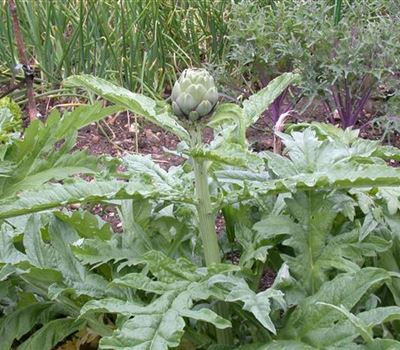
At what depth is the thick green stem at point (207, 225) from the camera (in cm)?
160

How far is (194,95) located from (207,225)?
30cm

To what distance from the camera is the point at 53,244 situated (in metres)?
1.70

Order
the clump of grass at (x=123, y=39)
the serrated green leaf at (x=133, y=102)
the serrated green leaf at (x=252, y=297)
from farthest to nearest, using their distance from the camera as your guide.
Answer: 1. the clump of grass at (x=123, y=39)
2. the serrated green leaf at (x=133, y=102)
3. the serrated green leaf at (x=252, y=297)

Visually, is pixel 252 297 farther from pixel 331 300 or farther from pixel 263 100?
pixel 263 100

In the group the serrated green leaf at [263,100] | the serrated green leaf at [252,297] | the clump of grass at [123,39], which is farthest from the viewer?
the clump of grass at [123,39]

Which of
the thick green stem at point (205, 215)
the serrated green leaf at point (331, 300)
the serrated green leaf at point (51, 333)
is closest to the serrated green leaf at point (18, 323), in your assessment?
the serrated green leaf at point (51, 333)

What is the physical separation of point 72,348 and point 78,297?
227mm

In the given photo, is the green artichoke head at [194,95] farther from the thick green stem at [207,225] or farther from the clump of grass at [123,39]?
the clump of grass at [123,39]

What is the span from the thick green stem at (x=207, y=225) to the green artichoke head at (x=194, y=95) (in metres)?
0.10

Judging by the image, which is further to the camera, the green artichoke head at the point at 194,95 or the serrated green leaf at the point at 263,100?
the serrated green leaf at the point at 263,100

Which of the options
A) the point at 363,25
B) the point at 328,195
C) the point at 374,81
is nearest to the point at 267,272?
the point at 328,195

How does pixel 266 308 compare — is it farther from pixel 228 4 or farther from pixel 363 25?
pixel 228 4

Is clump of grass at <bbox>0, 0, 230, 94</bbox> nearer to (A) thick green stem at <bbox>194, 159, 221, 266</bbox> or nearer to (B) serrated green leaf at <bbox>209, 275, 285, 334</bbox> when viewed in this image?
(A) thick green stem at <bbox>194, 159, 221, 266</bbox>

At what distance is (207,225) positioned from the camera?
1642 mm
